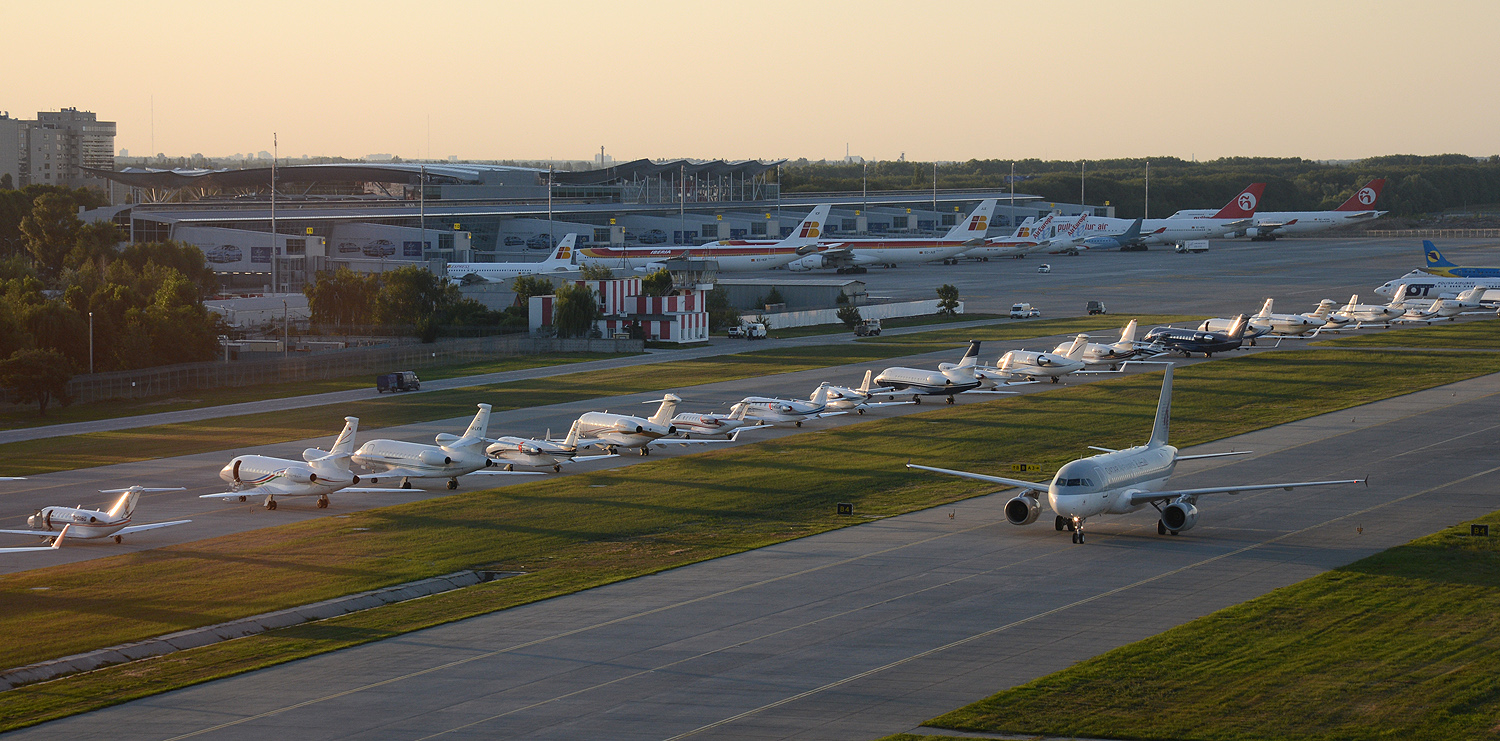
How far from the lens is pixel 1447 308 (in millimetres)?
125000

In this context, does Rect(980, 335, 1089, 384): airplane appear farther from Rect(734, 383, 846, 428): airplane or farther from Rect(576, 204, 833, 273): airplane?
Rect(576, 204, 833, 273): airplane

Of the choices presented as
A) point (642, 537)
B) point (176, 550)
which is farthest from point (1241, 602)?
point (176, 550)

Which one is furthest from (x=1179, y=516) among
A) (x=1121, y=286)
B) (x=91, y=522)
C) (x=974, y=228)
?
(x=974, y=228)

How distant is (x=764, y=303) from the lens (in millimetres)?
146500

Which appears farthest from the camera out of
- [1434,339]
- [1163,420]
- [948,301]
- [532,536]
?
[948,301]

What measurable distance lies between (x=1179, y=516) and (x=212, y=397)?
6576 cm

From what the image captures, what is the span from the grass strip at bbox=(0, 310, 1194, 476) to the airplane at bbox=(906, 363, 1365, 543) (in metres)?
32.3

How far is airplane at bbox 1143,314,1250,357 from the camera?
100781 millimetres

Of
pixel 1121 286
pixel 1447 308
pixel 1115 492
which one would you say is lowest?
pixel 1115 492

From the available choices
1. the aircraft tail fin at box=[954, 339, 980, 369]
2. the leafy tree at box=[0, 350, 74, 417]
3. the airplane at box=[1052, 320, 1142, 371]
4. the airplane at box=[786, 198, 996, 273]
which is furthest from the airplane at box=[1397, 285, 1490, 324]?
the leafy tree at box=[0, 350, 74, 417]

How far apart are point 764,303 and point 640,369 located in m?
47.0

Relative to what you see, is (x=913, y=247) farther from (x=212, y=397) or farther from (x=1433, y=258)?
(x=212, y=397)

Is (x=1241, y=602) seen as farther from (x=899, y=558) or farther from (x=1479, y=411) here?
(x=1479, y=411)

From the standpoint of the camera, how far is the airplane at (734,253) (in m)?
172
